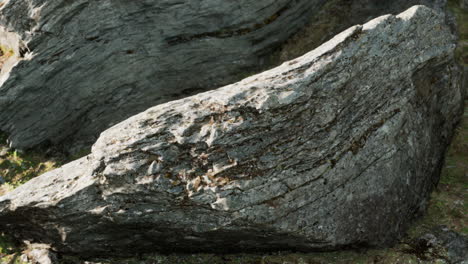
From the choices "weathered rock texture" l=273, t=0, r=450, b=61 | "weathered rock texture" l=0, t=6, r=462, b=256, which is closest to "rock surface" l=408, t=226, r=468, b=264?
"weathered rock texture" l=0, t=6, r=462, b=256

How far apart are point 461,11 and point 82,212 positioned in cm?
2805

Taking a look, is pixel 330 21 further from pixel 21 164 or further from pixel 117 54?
pixel 21 164

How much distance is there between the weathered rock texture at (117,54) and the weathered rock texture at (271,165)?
720cm

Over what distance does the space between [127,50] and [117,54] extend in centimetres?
61

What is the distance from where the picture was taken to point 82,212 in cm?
1532

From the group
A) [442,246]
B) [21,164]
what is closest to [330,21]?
[442,246]

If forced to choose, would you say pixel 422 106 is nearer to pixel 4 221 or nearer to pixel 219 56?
pixel 219 56

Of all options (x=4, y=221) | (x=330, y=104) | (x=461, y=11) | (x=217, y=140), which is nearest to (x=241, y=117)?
(x=217, y=140)

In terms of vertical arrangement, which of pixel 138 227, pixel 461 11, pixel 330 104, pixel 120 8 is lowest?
pixel 461 11

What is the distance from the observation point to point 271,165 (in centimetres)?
1390

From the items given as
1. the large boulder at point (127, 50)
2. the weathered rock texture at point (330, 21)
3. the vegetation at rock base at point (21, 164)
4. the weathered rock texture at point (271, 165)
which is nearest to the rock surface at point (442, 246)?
the weathered rock texture at point (271, 165)

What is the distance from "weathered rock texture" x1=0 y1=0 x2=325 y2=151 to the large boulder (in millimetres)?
53

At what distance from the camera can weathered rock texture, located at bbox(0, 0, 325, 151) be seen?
20922 millimetres

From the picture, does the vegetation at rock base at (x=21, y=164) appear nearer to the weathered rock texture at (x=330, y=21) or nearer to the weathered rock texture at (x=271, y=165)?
the weathered rock texture at (x=271, y=165)
